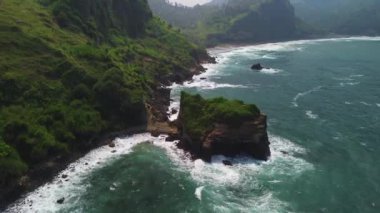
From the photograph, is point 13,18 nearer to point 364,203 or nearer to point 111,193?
point 111,193

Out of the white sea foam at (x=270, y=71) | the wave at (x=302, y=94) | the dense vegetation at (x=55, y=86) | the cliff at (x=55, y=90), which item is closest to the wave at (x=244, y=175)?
the cliff at (x=55, y=90)

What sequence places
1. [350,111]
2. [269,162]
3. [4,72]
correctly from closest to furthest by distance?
[269,162] < [4,72] < [350,111]

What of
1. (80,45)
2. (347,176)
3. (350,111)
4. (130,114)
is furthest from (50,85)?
(350,111)

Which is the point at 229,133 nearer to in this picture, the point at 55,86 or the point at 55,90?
the point at 55,90

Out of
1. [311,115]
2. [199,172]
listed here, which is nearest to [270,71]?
[311,115]

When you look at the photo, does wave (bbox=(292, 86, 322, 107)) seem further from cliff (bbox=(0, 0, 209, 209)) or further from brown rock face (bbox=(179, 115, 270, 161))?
cliff (bbox=(0, 0, 209, 209))

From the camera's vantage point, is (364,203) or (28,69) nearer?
(364,203)
